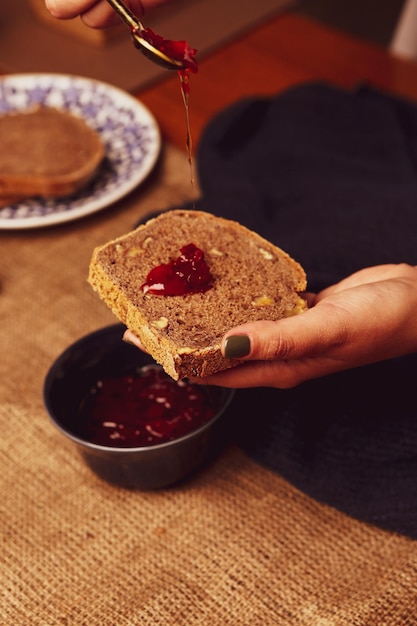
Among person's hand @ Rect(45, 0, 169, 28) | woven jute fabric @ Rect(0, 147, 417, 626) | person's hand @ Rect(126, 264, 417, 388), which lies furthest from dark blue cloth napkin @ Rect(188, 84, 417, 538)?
person's hand @ Rect(45, 0, 169, 28)

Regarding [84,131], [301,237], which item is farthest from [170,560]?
[84,131]

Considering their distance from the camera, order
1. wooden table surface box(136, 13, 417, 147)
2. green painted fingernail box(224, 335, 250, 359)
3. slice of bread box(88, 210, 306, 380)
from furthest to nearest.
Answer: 1. wooden table surface box(136, 13, 417, 147)
2. slice of bread box(88, 210, 306, 380)
3. green painted fingernail box(224, 335, 250, 359)

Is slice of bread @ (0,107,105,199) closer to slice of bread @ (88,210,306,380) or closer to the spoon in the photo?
slice of bread @ (88,210,306,380)

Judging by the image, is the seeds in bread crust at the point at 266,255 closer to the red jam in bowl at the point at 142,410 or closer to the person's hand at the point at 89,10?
the red jam in bowl at the point at 142,410

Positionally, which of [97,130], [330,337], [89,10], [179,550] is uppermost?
[89,10]

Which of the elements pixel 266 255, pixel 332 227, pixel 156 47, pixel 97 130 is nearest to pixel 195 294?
pixel 266 255

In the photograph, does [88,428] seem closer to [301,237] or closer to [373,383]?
[373,383]

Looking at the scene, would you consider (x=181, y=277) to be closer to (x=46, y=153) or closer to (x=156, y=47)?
(x=156, y=47)
